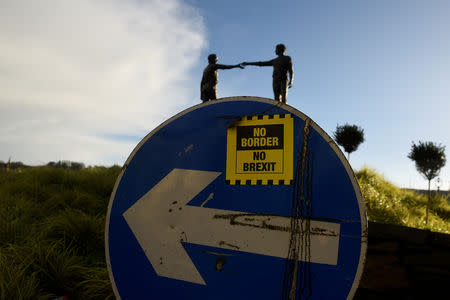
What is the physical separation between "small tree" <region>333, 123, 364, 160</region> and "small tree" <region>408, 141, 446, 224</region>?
191cm

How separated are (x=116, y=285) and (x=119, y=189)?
40 cm

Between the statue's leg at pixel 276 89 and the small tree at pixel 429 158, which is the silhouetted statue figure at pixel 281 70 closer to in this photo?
the statue's leg at pixel 276 89

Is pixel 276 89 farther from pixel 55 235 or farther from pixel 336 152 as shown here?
pixel 55 235

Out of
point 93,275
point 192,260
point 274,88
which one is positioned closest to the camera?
point 192,260

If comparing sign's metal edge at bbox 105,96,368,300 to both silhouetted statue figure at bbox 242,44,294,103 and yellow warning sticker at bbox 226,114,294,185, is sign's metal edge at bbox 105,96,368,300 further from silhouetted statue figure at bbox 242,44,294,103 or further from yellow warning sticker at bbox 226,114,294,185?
silhouetted statue figure at bbox 242,44,294,103

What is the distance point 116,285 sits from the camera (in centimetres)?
113

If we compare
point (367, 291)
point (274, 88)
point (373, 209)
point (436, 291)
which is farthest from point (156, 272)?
point (373, 209)

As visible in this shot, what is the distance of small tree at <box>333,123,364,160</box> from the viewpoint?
10785 millimetres

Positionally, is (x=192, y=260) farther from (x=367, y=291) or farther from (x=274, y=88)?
(x=274, y=88)

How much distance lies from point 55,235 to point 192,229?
3.11 m

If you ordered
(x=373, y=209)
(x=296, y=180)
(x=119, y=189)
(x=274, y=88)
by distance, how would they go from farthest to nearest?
(x=373, y=209) < (x=274, y=88) < (x=119, y=189) < (x=296, y=180)

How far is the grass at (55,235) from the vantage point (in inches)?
92.1

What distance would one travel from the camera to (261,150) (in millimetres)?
1050

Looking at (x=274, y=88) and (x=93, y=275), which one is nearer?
(x=93, y=275)
